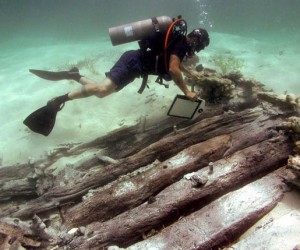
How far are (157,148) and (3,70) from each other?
12.9 metres

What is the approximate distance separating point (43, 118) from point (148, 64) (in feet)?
8.56

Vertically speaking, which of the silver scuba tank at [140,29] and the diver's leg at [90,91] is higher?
the silver scuba tank at [140,29]

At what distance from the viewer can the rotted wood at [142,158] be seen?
4.63m

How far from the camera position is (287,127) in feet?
14.9

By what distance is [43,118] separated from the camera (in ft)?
19.2

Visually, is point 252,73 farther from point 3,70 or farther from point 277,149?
point 3,70

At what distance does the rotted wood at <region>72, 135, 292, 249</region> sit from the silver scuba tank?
10.3 ft

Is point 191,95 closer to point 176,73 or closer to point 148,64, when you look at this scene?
point 176,73

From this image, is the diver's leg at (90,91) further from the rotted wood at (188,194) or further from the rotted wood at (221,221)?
the rotted wood at (221,221)

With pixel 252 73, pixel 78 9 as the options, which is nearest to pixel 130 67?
pixel 252 73

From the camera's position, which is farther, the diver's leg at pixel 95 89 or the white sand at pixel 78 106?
the white sand at pixel 78 106

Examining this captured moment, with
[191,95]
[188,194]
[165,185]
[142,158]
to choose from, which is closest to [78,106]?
[142,158]

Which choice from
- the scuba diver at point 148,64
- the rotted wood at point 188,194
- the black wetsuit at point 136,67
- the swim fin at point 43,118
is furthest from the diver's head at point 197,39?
the swim fin at point 43,118

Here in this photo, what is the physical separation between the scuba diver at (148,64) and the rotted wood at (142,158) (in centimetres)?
74
